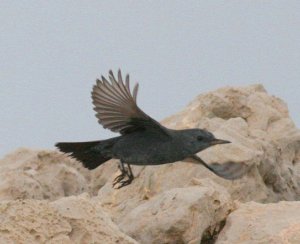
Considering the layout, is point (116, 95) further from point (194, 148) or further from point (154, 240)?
point (154, 240)

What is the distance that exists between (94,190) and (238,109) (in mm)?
2554

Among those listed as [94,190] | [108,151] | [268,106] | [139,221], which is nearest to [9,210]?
[139,221]

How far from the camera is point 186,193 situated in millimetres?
8695

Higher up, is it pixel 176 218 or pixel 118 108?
pixel 118 108

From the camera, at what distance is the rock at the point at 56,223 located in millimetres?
7105

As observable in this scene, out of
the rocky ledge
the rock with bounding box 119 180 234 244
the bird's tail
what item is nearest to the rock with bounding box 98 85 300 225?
the rocky ledge

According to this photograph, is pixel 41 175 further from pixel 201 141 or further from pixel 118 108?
pixel 201 141

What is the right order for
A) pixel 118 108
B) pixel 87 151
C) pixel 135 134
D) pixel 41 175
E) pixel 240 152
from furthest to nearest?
pixel 41 175, pixel 240 152, pixel 87 151, pixel 135 134, pixel 118 108

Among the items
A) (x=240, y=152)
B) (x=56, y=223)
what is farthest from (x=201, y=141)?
(x=56, y=223)

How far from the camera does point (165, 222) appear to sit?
8.46 m

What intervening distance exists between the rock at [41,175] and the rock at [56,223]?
389cm

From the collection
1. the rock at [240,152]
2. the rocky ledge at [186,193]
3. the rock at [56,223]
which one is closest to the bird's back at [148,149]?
the rocky ledge at [186,193]

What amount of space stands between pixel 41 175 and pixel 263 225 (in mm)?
4473

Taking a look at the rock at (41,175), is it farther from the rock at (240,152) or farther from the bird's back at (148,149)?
the bird's back at (148,149)
